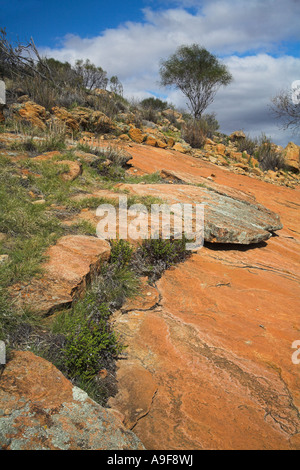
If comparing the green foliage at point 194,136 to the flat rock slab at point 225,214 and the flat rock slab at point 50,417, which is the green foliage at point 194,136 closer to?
the flat rock slab at point 225,214

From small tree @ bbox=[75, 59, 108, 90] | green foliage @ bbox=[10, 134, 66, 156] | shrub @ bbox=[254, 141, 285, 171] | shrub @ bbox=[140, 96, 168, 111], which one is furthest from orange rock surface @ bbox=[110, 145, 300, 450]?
shrub @ bbox=[140, 96, 168, 111]

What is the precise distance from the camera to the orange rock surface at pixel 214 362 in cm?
158

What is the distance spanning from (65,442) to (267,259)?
3603 mm

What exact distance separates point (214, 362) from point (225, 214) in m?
2.84

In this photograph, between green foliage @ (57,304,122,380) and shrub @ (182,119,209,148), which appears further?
shrub @ (182,119,209,148)

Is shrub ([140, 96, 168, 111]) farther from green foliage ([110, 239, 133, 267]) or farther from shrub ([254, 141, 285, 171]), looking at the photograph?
green foliage ([110, 239, 133, 267])

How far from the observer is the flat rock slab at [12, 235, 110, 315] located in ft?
6.81

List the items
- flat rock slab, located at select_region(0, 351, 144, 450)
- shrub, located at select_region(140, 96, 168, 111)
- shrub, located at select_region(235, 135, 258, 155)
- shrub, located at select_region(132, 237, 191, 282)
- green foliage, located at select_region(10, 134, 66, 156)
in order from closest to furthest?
flat rock slab, located at select_region(0, 351, 144, 450), shrub, located at select_region(132, 237, 191, 282), green foliage, located at select_region(10, 134, 66, 156), shrub, located at select_region(235, 135, 258, 155), shrub, located at select_region(140, 96, 168, 111)

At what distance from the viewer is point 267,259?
13.4 ft

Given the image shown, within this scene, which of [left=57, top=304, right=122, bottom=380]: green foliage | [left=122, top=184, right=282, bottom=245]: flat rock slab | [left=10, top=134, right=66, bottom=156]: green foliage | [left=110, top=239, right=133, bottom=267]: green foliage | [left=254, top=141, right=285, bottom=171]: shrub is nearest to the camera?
[left=57, top=304, right=122, bottom=380]: green foliage

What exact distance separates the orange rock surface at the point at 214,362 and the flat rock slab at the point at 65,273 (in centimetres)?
50

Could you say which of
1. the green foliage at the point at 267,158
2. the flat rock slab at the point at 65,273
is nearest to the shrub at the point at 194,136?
the green foliage at the point at 267,158

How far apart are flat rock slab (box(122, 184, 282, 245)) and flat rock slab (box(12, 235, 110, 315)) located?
5.60 feet
